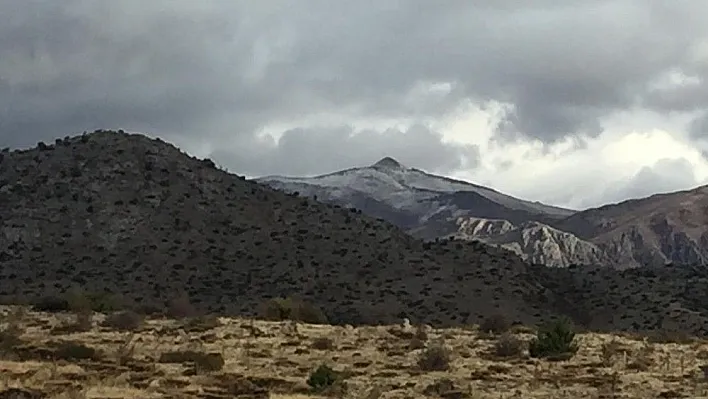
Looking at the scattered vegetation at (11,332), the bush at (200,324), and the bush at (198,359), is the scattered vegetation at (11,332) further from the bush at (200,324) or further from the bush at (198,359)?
the bush at (200,324)

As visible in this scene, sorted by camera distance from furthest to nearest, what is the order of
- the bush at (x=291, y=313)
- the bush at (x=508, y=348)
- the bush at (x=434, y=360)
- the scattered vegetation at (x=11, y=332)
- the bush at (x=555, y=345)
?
the bush at (x=291, y=313) → the bush at (x=508, y=348) → the bush at (x=555, y=345) → the scattered vegetation at (x=11, y=332) → the bush at (x=434, y=360)

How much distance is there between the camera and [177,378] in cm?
2583

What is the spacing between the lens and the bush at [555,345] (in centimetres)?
3219

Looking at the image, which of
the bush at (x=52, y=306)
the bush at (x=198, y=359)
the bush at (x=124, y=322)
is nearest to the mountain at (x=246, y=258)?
the bush at (x=52, y=306)

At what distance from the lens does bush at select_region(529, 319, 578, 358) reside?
3219cm

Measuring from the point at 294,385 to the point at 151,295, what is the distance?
42389 millimetres

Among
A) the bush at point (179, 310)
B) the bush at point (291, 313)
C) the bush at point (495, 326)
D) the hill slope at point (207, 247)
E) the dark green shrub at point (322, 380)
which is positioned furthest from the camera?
the hill slope at point (207, 247)

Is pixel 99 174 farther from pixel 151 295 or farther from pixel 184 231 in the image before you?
pixel 151 295

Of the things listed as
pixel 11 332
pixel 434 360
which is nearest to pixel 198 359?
pixel 434 360

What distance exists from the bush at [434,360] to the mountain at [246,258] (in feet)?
93.6

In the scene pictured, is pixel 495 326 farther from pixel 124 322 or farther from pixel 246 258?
pixel 246 258

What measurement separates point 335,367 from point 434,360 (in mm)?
2876

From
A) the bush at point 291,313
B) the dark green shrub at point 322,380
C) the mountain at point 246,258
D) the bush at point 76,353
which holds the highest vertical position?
the mountain at point 246,258

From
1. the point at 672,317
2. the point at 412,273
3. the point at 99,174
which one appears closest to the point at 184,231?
the point at 99,174
